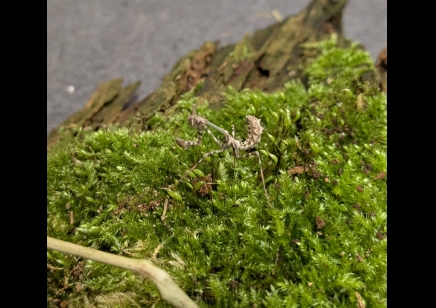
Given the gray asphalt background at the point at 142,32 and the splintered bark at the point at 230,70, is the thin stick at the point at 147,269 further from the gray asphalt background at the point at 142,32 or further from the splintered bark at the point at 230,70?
the gray asphalt background at the point at 142,32

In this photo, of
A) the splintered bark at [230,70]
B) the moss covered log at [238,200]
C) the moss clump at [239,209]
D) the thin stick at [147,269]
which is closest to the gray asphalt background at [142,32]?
the splintered bark at [230,70]

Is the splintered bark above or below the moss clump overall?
above

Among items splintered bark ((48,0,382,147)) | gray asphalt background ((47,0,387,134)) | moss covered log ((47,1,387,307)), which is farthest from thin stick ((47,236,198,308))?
gray asphalt background ((47,0,387,134))

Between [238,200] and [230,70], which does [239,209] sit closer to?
[238,200]

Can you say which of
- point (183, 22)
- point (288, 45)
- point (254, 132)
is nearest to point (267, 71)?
point (288, 45)

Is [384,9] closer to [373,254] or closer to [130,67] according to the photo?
[130,67]

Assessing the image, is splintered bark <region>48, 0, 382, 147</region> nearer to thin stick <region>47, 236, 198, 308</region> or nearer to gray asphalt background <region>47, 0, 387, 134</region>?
gray asphalt background <region>47, 0, 387, 134</region>
